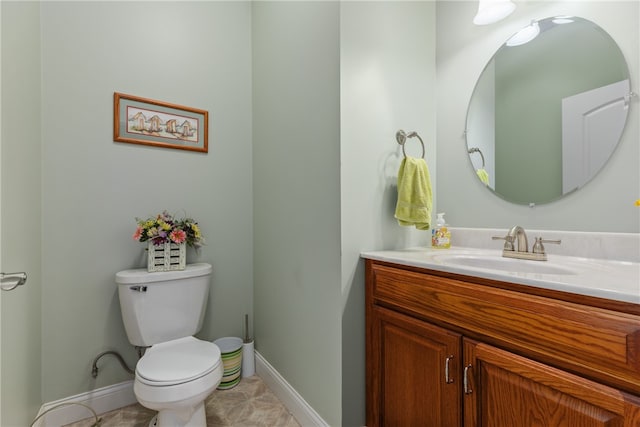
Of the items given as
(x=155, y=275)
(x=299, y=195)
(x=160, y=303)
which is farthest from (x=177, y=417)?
(x=299, y=195)

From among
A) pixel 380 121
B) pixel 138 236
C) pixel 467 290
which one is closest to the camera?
pixel 467 290

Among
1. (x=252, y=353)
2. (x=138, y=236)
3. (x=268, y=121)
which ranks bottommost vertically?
(x=252, y=353)

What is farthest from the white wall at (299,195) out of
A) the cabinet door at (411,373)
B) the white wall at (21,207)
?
the white wall at (21,207)

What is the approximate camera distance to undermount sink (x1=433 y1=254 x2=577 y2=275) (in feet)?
3.24

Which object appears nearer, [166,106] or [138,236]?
[138,236]

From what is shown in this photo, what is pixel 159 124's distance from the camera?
1.72 m

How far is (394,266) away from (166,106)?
5.28 ft

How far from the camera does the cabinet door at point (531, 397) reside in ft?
1.98

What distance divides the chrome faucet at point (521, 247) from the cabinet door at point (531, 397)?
479 millimetres

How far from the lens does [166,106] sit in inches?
68.5

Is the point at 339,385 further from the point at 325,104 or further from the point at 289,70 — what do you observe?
the point at 289,70

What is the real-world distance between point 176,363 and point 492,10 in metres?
2.10

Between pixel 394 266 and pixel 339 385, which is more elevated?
pixel 394 266

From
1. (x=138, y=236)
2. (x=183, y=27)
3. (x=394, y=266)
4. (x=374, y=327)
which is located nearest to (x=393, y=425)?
(x=374, y=327)
